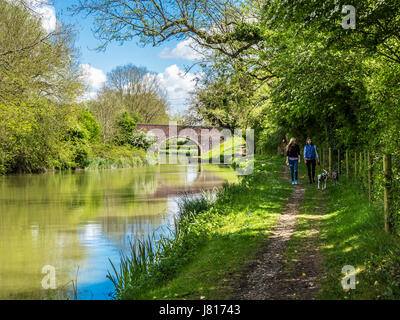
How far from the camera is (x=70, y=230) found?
37.1 feet

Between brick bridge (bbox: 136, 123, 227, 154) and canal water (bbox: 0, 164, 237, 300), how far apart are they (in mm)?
28090

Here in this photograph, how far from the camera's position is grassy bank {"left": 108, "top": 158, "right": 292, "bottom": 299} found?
5.11m

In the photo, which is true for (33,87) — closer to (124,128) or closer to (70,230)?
(70,230)

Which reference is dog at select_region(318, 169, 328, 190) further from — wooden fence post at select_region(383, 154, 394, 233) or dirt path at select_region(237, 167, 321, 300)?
wooden fence post at select_region(383, 154, 394, 233)

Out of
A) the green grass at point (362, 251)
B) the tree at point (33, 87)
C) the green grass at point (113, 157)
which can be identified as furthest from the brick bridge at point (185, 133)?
the green grass at point (362, 251)

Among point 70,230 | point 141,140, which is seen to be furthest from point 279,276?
point 141,140

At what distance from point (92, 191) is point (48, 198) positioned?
2.80m

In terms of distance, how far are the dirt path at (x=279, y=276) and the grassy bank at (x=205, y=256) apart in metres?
0.19

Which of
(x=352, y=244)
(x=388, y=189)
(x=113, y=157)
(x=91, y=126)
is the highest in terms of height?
(x=91, y=126)

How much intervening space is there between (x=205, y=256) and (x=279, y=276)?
172cm

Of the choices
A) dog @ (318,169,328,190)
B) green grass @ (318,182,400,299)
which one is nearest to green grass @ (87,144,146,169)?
dog @ (318,169,328,190)

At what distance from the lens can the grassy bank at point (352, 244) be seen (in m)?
4.16

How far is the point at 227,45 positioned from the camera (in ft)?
44.3

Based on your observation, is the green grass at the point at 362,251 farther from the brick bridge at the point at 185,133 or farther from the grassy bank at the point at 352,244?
the brick bridge at the point at 185,133
